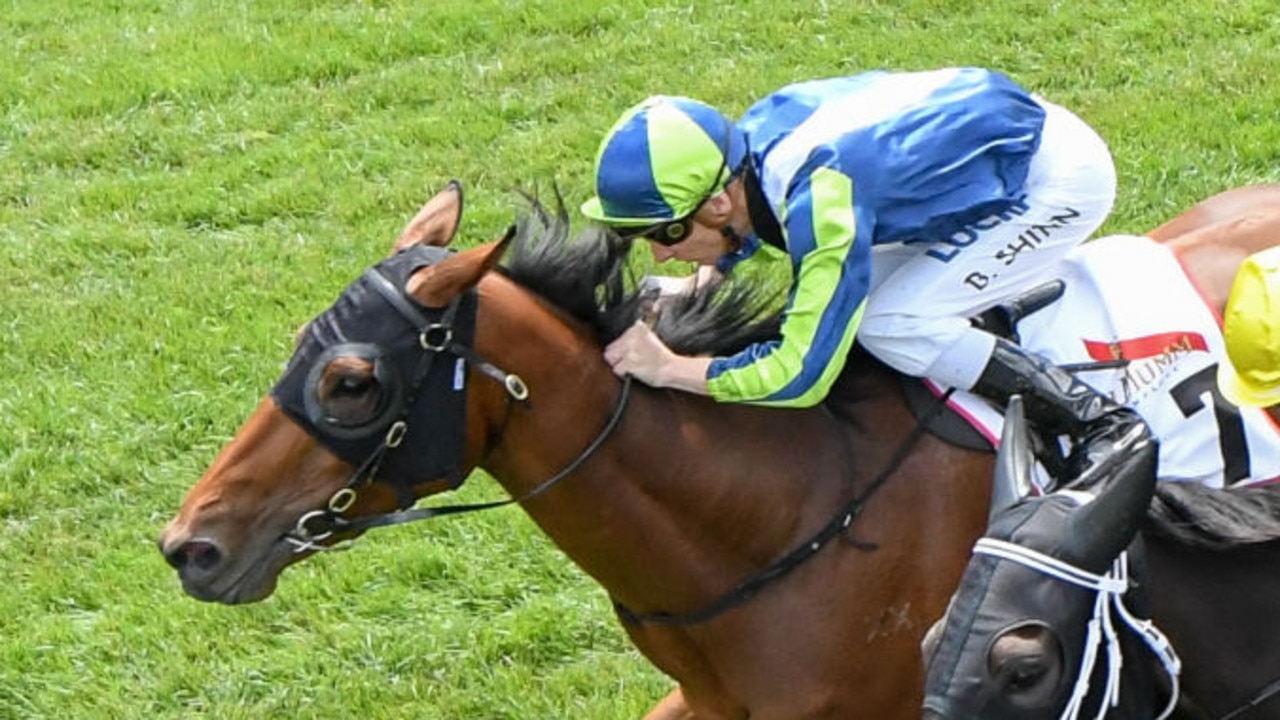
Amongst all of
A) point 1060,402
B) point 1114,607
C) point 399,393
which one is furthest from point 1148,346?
point 399,393

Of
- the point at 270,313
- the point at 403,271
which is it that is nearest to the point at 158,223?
the point at 270,313

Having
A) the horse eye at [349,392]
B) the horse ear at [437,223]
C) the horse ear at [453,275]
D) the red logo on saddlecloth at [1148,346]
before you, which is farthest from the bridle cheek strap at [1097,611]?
the horse ear at [437,223]

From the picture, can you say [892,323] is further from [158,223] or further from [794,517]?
[158,223]

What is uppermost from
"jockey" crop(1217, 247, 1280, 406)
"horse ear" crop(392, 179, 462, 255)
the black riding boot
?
"jockey" crop(1217, 247, 1280, 406)

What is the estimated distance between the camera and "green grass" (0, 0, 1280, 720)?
5465 millimetres

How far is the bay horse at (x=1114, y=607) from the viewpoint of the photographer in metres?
2.90

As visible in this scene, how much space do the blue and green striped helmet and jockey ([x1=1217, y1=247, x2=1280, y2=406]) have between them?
113cm

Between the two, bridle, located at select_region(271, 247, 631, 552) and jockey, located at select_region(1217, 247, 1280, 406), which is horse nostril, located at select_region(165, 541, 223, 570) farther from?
jockey, located at select_region(1217, 247, 1280, 406)

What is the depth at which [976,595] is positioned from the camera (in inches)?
115

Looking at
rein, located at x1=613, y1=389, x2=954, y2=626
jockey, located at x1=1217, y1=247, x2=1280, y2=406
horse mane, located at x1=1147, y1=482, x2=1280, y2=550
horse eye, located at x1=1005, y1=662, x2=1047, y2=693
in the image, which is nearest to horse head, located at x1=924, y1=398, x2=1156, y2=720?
horse eye, located at x1=1005, y1=662, x2=1047, y2=693

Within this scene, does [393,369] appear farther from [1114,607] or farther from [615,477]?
[1114,607]

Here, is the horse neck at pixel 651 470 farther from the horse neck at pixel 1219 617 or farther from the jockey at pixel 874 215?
the horse neck at pixel 1219 617

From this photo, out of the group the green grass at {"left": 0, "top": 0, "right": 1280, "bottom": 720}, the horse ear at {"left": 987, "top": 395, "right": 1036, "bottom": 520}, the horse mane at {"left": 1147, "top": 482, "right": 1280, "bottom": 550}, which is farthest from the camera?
the green grass at {"left": 0, "top": 0, "right": 1280, "bottom": 720}

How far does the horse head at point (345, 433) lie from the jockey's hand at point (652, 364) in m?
0.31
